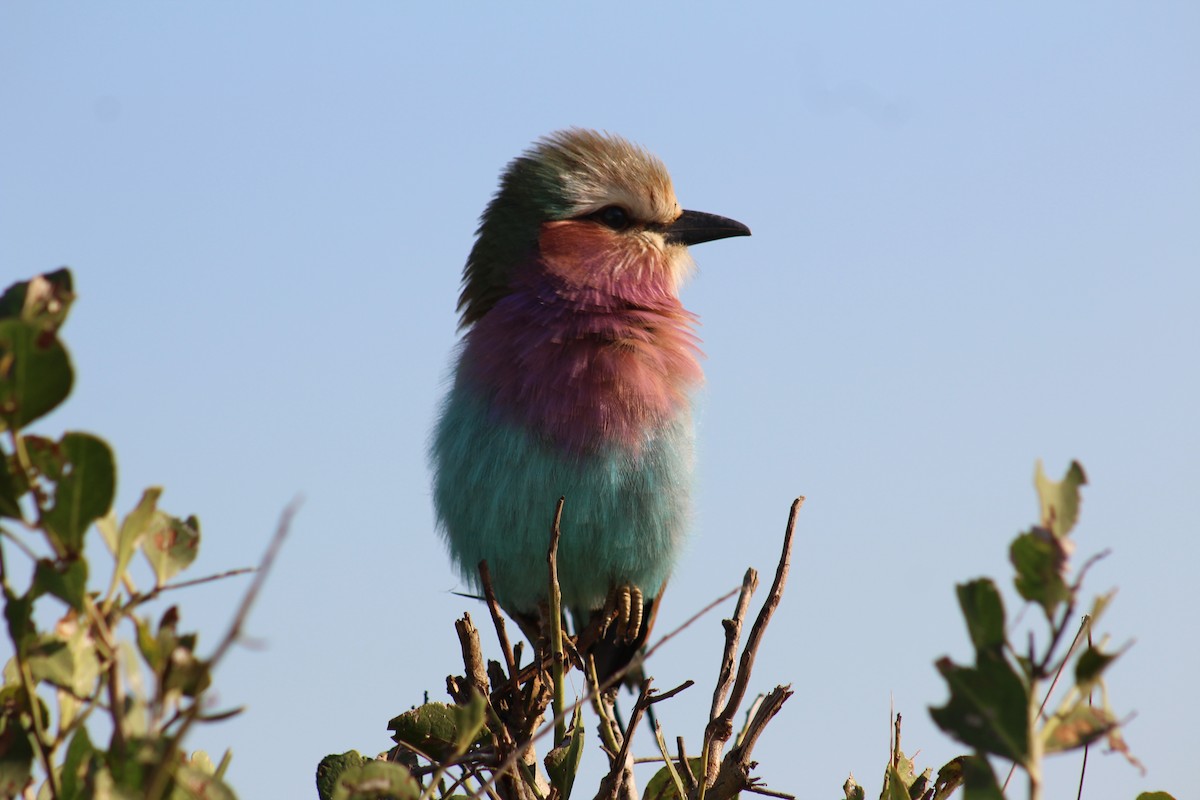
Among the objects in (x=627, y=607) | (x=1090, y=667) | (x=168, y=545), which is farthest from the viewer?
(x=627, y=607)

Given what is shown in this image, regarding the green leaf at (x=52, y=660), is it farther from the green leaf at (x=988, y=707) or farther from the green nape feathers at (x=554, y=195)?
the green nape feathers at (x=554, y=195)

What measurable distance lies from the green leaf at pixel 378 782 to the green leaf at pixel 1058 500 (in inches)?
26.1

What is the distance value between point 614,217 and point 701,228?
0.37 meters

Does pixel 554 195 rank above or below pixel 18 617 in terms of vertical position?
above

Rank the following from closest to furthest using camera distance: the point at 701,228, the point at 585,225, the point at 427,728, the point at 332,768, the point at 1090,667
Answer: the point at 1090,667
the point at 332,768
the point at 427,728
the point at 585,225
the point at 701,228

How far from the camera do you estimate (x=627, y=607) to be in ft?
13.2

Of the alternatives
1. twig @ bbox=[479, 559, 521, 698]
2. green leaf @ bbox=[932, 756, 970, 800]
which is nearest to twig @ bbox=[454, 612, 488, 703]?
twig @ bbox=[479, 559, 521, 698]

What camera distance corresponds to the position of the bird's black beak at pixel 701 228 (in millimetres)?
4770

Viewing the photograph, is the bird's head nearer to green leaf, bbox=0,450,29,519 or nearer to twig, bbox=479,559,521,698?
twig, bbox=479,559,521,698

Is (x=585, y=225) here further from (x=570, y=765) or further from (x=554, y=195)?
(x=570, y=765)

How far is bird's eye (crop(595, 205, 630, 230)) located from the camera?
4.62 meters

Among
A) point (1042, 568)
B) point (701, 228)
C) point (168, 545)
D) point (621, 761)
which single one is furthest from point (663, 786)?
point (701, 228)

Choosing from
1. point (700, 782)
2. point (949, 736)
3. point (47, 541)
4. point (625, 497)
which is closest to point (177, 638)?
point (47, 541)

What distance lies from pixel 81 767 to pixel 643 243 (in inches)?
139
